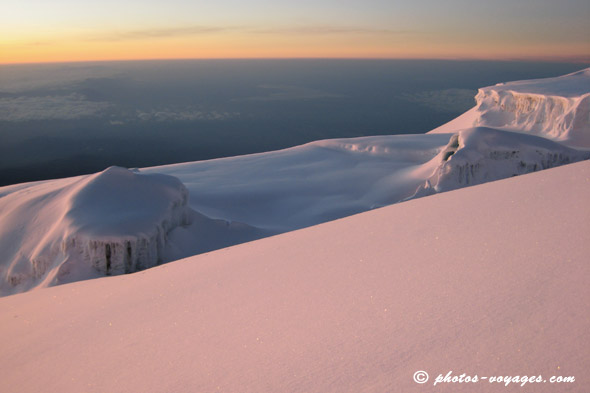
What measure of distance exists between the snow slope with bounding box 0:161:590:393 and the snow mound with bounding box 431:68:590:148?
62.9ft

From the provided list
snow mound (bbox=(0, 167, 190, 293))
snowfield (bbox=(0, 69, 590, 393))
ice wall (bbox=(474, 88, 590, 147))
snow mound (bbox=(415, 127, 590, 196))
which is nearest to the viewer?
snowfield (bbox=(0, 69, 590, 393))

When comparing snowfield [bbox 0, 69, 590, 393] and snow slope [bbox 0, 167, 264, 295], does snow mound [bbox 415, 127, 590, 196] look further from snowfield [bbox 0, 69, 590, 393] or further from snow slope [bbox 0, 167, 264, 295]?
snowfield [bbox 0, 69, 590, 393]

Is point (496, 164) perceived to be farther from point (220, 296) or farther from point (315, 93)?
point (315, 93)

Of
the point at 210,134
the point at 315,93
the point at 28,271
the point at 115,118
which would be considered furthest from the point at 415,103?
the point at 28,271

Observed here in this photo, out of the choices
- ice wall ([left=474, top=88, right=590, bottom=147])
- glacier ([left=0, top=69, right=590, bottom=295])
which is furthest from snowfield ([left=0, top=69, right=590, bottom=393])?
ice wall ([left=474, top=88, right=590, bottom=147])

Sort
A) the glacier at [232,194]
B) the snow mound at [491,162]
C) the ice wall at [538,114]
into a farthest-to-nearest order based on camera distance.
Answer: the ice wall at [538,114]
the snow mound at [491,162]
the glacier at [232,194]

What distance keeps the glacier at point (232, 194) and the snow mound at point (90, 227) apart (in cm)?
2

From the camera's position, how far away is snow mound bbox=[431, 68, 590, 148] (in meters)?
18.9

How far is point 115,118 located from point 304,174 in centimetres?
6305

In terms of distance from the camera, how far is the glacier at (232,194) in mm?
6480

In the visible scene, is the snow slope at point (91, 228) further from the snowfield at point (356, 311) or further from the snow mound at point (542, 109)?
the snow mound at point (542, 109)

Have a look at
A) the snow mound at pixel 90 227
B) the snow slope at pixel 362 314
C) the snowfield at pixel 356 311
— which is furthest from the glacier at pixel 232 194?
the snow slope at pixel 362 314

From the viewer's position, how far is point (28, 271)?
21.3ft

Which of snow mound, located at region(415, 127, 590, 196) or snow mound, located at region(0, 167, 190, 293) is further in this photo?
snow mound, located at region(415, 127, 590, 196)
